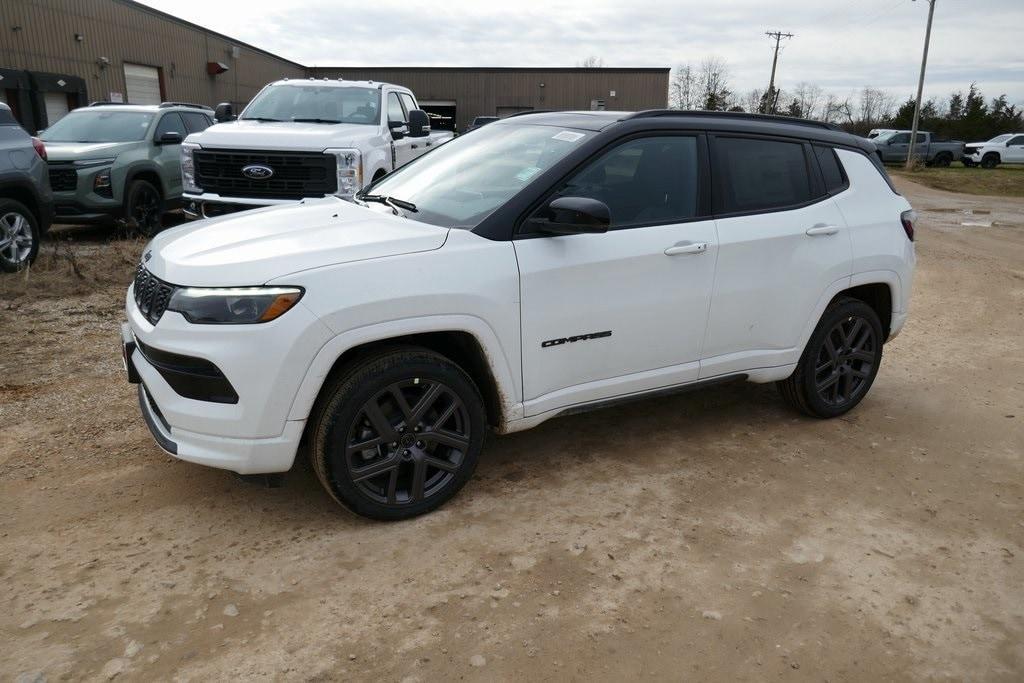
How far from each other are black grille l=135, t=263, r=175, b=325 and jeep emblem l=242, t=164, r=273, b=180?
5.17 meters

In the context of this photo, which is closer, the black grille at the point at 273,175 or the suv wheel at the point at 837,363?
the suv wheel at the point at 837,363

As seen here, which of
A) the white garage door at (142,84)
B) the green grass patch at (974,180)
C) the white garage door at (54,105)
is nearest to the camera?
the white garage door at (54,105)

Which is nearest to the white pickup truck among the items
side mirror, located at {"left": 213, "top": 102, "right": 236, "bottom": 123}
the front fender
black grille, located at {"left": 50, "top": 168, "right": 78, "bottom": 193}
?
side mirror, located at {"left": 213, "top": 102, "right": 236, "bottom": 123}

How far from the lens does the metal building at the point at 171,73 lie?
20422 mm

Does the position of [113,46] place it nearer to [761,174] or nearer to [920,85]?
[761,174]

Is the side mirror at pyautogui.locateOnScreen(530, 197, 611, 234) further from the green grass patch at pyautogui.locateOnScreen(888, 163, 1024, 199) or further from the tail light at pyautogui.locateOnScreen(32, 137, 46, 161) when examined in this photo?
the green grass patch at pyautogui.locateOnScreen(888, 163, 1024, 199)

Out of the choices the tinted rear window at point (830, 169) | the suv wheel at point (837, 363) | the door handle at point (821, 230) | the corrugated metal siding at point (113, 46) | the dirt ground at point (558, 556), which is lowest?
the dirt ground at point (558, 556)

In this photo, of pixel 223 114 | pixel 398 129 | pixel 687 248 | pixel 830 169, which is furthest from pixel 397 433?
pixel 223 114

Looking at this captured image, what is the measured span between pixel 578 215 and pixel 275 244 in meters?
1.31

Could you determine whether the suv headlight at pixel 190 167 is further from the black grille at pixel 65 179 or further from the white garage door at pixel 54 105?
the white garage door at pixel 54 105

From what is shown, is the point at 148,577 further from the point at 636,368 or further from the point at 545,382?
the point at 636,368

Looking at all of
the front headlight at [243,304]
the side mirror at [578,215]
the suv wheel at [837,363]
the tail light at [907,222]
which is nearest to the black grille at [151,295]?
the front headlight at [243,304]

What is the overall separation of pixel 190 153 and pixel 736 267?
22.6ft

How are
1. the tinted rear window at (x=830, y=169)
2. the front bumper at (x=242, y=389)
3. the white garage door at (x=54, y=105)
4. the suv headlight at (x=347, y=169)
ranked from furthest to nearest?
the white garage door at (x=54, y=105) < the suv headlight at (x=347, y=169) < the tinted rear window at (x=830, y=169) < the front bumper at (x=242, y=389)
